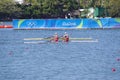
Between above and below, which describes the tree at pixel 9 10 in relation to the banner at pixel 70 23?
below

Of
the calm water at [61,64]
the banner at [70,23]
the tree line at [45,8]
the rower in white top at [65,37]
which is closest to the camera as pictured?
the calm water at [61,64]

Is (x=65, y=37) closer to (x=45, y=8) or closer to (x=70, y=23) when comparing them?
(x=70, y=23)

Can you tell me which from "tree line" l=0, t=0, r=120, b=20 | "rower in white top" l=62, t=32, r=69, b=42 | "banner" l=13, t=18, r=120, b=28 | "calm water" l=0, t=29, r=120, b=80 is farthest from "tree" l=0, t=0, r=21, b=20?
"calm water" l=0, t=29, r=120, b=80

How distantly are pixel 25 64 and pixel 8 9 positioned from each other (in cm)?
13644

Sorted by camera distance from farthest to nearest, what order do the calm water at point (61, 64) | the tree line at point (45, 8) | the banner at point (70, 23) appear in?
the tree line at point (45, 8) → the banner at point (70, 23) → the calm water at point (61, 64)

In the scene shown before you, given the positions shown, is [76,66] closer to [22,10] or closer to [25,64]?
[25,64]

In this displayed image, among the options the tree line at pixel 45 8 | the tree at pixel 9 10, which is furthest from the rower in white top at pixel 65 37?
the tree at pixel 9 10

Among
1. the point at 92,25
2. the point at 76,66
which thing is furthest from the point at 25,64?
the point at 92,25

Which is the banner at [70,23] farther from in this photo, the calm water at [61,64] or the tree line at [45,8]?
the tree line at [45,8]

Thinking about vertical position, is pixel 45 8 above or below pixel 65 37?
below

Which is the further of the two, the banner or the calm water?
the banner

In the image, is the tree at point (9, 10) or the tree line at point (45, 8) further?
the tree at point (9, 10)

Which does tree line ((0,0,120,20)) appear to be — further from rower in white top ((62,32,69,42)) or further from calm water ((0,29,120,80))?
calm water ((0,29,120,80))

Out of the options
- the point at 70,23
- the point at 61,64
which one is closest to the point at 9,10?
the point at 70,23
